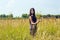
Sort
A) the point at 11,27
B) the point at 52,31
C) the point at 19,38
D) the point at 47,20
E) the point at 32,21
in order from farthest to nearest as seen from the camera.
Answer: the point at 47,20 < the point at 52,31 < the point at 32,21 < the point at 11,27 < the point at 19,38

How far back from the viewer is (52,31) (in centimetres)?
995

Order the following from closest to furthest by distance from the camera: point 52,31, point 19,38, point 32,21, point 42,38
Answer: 1. point 42,38
2. point 19,38
3. point 32,21
4. point 52,31

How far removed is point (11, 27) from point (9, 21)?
0.83m

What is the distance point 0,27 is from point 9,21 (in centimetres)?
80

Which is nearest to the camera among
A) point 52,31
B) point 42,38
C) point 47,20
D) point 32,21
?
point 42,38

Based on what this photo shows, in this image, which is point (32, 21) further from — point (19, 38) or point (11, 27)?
point (19, 38)

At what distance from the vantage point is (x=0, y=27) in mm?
7738

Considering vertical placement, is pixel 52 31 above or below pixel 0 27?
below

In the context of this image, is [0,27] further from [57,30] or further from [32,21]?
[57,30]

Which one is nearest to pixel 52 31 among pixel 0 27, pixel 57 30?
pixel 57 30

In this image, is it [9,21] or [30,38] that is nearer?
[30,38]

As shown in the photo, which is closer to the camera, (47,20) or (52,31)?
(52,31)

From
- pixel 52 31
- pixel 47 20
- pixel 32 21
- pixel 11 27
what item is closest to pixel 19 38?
pixel 11 27

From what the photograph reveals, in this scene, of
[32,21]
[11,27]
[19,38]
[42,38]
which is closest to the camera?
[42,38]
